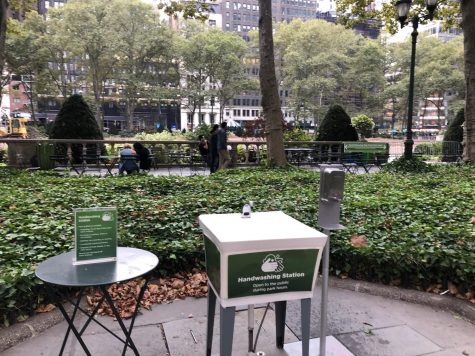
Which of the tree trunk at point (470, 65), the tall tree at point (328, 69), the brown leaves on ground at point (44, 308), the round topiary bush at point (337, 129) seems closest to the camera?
the brown leaves on ground at point (44, 308)

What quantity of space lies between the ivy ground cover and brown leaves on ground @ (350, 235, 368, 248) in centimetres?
1

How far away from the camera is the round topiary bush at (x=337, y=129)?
19.2m

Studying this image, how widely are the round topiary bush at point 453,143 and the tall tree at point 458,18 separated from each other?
5.80 metres

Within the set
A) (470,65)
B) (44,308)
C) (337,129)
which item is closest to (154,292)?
(44,308)

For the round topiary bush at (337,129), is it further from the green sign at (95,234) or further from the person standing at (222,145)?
the green sign at (95,234)

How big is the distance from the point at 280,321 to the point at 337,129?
56.9ft

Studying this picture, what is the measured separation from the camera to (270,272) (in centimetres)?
210

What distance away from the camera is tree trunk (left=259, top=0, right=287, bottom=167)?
11.9m

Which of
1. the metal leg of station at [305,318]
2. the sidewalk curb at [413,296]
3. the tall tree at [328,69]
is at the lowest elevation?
the sidewalk curb at [413,296]

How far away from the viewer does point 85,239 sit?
2.39 meters

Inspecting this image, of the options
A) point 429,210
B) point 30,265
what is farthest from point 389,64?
point 30,265

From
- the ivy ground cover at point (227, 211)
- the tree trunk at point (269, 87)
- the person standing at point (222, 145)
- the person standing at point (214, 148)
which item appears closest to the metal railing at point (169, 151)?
the person standing at point (222, 145)

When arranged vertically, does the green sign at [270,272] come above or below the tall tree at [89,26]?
below

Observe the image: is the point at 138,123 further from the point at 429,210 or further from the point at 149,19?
the point at 429,210
